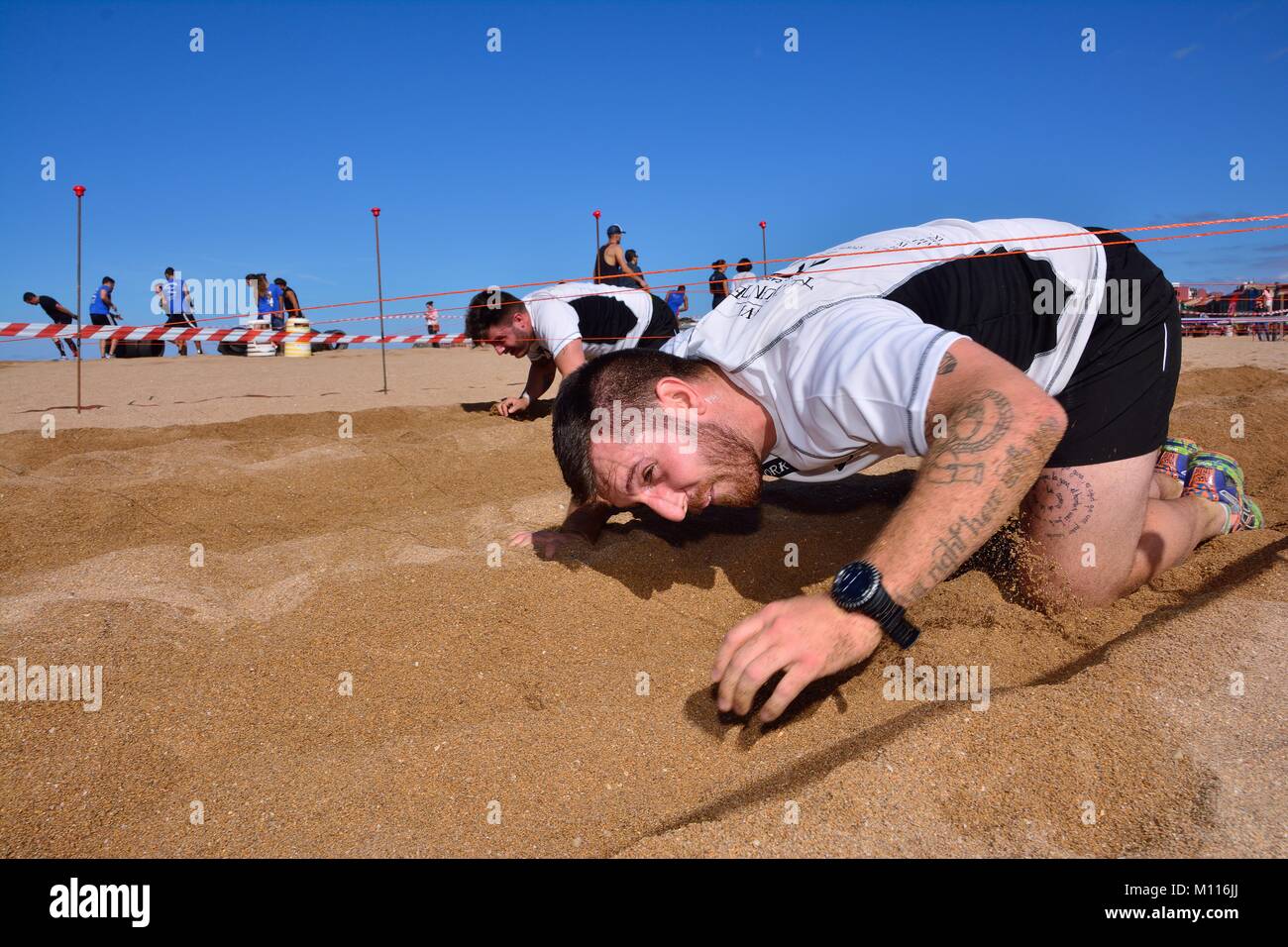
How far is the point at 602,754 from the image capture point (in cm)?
151

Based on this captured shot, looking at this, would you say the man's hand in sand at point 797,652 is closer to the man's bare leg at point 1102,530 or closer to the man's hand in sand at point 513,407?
the man's bare leg at point 1102,530

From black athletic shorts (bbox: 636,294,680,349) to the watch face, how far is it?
3.77m

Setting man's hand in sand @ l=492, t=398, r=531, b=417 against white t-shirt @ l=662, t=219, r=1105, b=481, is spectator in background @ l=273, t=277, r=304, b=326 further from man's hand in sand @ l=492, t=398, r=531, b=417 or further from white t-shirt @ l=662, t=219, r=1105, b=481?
white t-shirt @ l=662, t=219, r=1105, b=481

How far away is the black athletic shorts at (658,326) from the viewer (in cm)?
502

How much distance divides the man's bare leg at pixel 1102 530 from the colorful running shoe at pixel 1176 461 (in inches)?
20.1

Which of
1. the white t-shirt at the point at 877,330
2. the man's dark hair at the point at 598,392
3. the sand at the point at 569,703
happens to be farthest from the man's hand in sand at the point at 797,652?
the man's dark hair at the point at 598,392

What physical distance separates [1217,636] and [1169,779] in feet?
2.10

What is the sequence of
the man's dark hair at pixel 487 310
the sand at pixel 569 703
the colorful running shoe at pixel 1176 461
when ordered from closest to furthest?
the sand at pixel 569 703 → the colorful running shoe at pixel 1176 461 → the man's dark hair at pixel 487 310

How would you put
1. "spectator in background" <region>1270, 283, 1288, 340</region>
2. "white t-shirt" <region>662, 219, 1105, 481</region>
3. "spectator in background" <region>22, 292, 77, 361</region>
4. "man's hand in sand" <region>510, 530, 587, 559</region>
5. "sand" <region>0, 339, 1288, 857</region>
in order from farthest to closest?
"spectator in background" <region>1270, 283, 1288, 340</region>, "spectator in background" <region>22, 292, 77, 361</region>, "man's hand in sand" <region>510, 530, 587, 559</region>, "white t-shirt" <region>662, 219, 1105, 481</region>, "sand" <region>0, 339, 1288, 857</region>

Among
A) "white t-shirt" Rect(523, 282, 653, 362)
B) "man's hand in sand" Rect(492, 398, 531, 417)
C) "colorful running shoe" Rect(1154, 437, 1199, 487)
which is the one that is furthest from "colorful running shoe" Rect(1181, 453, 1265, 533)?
"man's hand in sand" Rect(492, 398, 531, 417)

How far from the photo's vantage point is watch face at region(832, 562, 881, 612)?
4.33 ft

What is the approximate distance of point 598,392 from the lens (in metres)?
1.88

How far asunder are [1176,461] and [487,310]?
12.9 feet
